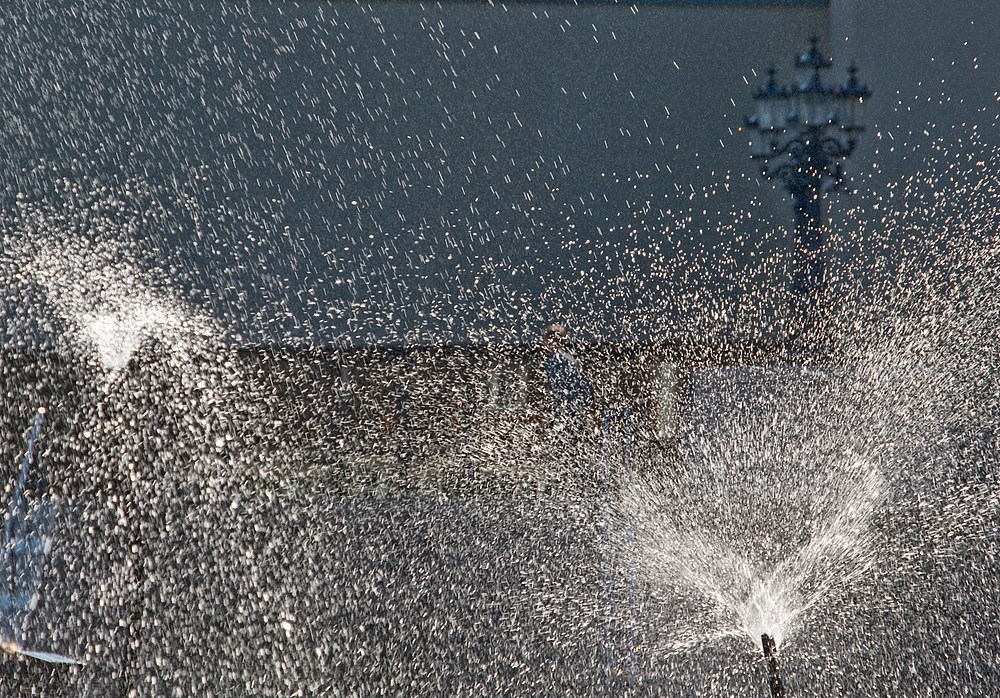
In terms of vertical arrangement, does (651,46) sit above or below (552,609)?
above

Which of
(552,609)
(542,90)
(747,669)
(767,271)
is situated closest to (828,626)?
(747,669)

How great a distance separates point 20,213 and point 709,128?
3.37 meters

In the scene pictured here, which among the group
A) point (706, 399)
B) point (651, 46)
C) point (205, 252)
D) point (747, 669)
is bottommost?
point (747, 669)

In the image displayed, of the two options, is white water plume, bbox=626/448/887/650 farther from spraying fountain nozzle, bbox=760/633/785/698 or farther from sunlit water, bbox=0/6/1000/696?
spraying fountain nozzle, bbox=760/633/785/698

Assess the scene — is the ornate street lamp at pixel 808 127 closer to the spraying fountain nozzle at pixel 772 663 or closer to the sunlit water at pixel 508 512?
the sunlit water at pixel 508 512

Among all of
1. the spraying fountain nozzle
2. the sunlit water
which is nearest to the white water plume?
the sunlit water

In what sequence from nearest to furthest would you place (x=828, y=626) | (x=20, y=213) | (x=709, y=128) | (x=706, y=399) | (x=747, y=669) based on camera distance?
(x=747, y=669) < (x=828, y=626) < (x=706, y=399) < (x=20, y=213) < (x=709, y=128)

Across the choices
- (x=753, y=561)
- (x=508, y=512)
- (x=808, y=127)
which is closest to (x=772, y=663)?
Result: (x=753, y=561)

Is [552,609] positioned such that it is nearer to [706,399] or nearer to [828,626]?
[828,626]

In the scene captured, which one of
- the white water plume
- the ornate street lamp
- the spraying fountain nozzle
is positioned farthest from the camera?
the ornate street lamp

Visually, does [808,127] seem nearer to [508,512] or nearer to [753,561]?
[753,561]

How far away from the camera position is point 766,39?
4832mm

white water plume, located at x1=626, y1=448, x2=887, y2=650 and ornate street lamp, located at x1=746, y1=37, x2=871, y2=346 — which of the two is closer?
white water plume, located at x1=626, y1=448, x2=887, y2=650

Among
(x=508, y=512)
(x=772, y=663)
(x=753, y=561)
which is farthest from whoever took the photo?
(x=508, y=512)
